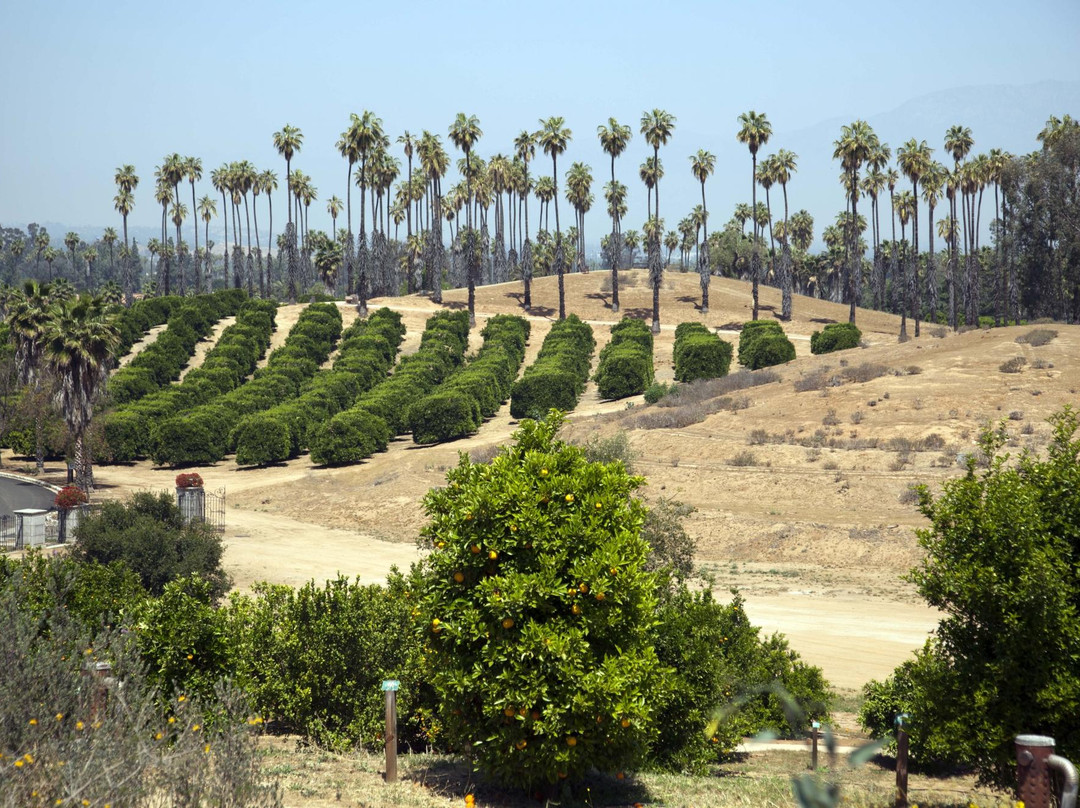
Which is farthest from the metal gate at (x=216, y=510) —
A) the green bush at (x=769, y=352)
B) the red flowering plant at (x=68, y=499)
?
the green bush at (x=769, y=352)

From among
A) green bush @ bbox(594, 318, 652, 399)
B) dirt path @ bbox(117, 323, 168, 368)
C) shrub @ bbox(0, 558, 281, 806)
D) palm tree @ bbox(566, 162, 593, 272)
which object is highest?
palm tree @ bbox(566, 162, 593, 272)

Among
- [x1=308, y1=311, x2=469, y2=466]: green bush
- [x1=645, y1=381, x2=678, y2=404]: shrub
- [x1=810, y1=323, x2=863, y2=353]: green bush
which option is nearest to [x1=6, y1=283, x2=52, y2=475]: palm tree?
[x1=308, y1=311, x2=469, y2=466]: green bush

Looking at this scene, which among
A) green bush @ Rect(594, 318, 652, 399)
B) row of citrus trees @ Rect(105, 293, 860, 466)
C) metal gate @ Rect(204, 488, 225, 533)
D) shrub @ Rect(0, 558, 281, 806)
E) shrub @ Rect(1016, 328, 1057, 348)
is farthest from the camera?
green bush @ Rect(594, 318, 652, 399)

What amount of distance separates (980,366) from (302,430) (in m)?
40.3

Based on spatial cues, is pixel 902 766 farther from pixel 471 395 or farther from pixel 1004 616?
pixel 471 395

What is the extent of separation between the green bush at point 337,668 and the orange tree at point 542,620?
3.01m

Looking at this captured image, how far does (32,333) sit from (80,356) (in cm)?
1344

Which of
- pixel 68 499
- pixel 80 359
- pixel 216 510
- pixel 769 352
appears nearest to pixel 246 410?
pixel 80 359

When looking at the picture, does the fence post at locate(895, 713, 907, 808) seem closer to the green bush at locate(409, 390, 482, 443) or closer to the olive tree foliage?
the olive tree foliage

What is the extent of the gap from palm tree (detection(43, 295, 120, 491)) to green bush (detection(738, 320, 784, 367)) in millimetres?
44987

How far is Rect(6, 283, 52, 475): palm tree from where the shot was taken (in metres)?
56.8

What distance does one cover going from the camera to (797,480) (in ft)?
140

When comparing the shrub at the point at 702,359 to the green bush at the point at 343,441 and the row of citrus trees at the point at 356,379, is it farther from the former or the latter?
the green bush at the point at 343,441

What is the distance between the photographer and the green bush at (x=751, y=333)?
7488 centimetres
